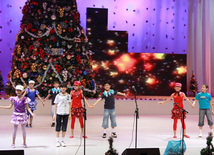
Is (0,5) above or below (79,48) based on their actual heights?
above

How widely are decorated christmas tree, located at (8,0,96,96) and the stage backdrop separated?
3028 mm

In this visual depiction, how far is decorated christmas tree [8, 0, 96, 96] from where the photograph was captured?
13.2 meters

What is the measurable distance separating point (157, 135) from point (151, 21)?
10.8 meters

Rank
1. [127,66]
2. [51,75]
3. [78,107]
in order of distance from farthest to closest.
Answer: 1. [127,66]
2. [51,75]
3. [78,107]

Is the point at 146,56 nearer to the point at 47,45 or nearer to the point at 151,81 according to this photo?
the point at 151,81

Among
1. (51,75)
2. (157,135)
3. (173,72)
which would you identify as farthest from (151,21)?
(157,135)

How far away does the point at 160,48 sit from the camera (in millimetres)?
18312

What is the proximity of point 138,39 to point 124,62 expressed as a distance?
7.05 ft

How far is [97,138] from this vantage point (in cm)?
829

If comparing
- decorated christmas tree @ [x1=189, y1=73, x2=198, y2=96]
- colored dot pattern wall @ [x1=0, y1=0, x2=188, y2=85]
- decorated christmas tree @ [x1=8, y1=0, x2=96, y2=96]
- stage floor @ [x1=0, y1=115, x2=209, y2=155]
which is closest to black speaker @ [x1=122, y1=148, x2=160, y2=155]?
stage floor @ [x1=0, y1=115, x2=209, y2=155]

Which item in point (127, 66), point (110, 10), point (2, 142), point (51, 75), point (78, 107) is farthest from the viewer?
point (110, 10)

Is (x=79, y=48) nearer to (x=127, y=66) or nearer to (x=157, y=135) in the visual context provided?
(x=127, y=66)

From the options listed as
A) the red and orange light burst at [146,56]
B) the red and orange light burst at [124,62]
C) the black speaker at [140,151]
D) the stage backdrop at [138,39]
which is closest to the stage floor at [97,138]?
the black speaker at [140,151]

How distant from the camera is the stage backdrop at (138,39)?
16.8 meters
